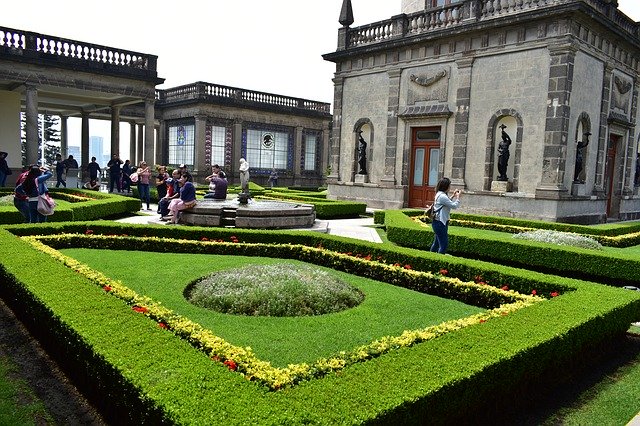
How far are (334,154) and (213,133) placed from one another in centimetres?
Result: 1242

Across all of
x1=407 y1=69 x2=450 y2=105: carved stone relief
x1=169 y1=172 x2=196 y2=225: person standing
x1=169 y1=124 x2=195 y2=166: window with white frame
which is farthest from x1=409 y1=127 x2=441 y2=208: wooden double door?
x1=169 y1=124 x2=195 y2=166: window with white frame

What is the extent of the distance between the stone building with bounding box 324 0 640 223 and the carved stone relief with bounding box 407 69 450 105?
49mm

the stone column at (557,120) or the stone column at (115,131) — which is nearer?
the stone column at (557,120)

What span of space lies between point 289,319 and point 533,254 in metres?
7.38

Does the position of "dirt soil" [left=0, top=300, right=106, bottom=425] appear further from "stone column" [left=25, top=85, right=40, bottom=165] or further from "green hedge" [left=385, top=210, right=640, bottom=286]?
"stone column" [left=25, top=85, right=40, bottom=165]

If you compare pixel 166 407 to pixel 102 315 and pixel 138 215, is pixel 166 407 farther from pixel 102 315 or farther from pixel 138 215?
pixel 138 215

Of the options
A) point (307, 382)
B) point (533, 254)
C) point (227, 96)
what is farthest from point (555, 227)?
point (227, 96)

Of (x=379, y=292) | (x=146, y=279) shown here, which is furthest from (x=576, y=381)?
(x=146, y=279)

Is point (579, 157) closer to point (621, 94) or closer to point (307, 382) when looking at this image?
point (621, 94)

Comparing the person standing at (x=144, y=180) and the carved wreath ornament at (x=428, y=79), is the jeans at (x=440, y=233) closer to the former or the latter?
the carved wreath ornament at (x=428, y=79)

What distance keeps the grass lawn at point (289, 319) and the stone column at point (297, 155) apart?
31.2 metres

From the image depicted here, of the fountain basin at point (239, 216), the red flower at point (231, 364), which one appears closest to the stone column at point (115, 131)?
the fountain basin at point (239, 216)

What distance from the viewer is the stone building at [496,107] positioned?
19062 millimetres

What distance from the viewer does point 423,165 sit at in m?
24.0
